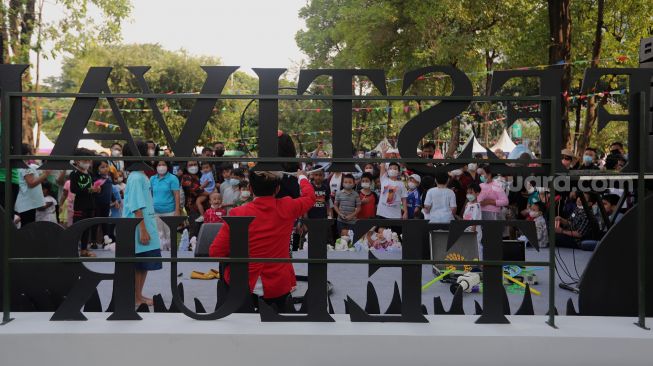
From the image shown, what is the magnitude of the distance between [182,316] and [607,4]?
18513 millimetres

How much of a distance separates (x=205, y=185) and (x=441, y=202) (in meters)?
4.40

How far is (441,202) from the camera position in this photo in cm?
1051

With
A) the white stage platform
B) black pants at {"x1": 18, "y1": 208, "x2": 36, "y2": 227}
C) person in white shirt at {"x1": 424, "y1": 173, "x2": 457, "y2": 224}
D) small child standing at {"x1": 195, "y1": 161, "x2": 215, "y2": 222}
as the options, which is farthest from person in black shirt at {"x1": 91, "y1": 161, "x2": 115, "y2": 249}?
the white stage platform

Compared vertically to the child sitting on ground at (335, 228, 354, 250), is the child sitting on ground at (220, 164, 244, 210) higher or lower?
higher

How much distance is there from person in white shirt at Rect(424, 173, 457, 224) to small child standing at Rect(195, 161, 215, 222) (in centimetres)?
397

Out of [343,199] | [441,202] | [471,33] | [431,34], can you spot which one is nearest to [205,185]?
[343,199]

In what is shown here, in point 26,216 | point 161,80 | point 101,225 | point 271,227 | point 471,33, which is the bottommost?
point 101,225

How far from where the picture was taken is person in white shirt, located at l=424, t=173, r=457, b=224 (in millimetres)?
10461

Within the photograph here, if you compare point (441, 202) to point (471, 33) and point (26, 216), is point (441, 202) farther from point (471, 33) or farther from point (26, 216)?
point (471, 33)

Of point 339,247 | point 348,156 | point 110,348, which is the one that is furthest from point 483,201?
point 110,348

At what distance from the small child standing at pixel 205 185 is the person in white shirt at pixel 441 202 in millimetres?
3975

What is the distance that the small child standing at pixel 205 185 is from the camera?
11.9 meters

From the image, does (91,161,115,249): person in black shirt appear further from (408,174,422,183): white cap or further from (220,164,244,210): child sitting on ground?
(408,174,422,183): white cap

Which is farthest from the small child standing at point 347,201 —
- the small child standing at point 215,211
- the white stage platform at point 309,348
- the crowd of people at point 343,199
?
the white stage platform at point 309,348
